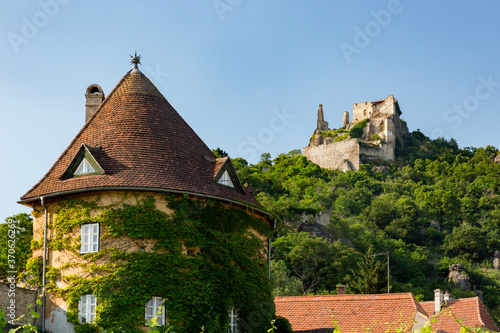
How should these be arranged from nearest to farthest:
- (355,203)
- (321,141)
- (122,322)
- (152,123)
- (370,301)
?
(122,322)
(152,123)
(370,301)
(355,203)
(321,141)

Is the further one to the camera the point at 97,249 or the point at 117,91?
the point at 117,91

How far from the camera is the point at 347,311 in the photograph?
29.6 metres

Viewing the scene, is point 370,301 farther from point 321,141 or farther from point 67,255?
point 321,141

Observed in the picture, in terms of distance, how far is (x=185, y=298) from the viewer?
21578 millimetres

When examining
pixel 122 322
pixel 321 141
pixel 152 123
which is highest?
pixel 321 141

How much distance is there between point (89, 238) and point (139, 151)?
3.11 meters

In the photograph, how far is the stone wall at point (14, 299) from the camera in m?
22.0

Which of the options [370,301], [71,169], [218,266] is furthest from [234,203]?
[370,301]

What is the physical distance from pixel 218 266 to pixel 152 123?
5226 millimetres

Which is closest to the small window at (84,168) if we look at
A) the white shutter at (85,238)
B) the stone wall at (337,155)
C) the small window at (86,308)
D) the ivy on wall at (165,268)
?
the ivy on wall at (165,268)

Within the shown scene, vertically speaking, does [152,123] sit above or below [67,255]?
above

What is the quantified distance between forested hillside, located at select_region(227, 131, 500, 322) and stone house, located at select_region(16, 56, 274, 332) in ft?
108

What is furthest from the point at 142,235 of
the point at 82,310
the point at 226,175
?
the point at 226,175

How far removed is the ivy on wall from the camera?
21.2 meters
